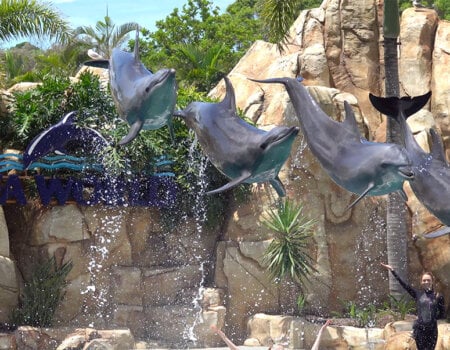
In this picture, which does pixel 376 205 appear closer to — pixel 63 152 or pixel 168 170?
pixel 168 170

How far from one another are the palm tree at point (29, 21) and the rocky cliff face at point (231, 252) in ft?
10.7

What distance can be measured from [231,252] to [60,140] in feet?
11.7

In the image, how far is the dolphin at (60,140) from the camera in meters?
12.6

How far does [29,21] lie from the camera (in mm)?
15742

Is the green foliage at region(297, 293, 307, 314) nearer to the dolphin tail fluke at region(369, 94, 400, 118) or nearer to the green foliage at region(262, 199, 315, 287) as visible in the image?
the green foliage at region(262, 199, 315, 287)

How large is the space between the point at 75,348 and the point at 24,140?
402 centimetres

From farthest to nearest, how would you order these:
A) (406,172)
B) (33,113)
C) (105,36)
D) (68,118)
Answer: (105,36), (33,113), (68,118), (406,172)

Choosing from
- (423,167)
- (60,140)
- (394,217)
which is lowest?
(394,217)

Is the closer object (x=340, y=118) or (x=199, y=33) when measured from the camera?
(x=340, y=118)

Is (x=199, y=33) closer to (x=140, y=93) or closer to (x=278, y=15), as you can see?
(x=278, y=15)

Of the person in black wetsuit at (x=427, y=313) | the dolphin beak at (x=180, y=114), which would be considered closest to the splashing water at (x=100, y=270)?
the person in black wetsuit at (x=427, y=313)

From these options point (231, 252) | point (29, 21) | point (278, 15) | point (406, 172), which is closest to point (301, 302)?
point (231, 252)

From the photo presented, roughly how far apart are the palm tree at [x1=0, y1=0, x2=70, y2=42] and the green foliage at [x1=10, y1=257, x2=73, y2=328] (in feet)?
13.9

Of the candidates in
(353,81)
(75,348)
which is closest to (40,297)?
(75,348)
